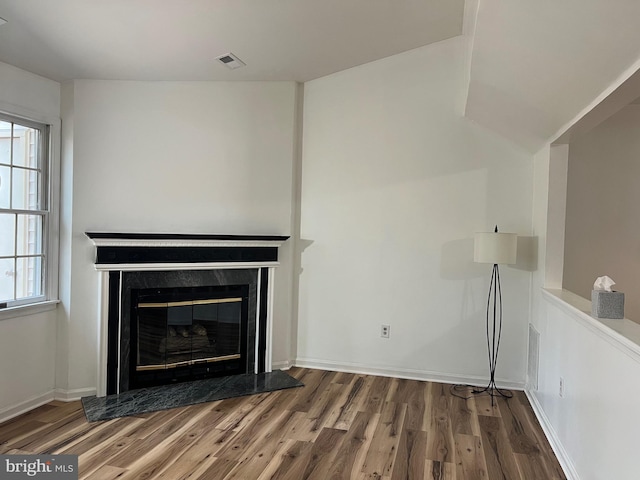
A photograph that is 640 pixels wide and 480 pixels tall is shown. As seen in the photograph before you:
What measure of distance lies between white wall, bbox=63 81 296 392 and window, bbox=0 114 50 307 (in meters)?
0.23

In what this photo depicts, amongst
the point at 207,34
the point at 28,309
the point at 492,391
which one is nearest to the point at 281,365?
the point at 492,391

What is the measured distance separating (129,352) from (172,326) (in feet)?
1.30

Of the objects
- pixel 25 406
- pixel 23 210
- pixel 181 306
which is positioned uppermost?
pixel 23 210

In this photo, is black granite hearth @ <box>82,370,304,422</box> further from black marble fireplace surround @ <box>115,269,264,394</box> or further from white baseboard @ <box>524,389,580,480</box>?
white baseboard @ <box>524,389,580,480</box>

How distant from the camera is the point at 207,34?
333 cm

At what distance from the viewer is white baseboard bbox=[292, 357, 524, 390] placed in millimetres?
4141

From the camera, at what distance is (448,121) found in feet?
13.8

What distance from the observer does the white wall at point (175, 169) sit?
3707 millimetres

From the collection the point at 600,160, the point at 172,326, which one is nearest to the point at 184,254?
the point at 172,326

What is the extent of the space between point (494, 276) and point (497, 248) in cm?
51

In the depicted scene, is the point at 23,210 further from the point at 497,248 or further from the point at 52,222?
the point at 497,248

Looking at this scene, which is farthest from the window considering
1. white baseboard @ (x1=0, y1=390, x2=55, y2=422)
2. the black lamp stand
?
the black lamp stand

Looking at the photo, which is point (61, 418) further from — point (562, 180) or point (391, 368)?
point (562, 180)

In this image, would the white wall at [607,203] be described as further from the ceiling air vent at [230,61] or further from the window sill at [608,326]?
the ceiling air vent at [230,61]
